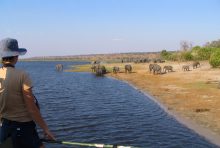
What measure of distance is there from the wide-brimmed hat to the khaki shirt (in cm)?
25

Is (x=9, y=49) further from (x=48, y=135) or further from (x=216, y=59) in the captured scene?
(x=216, y=59)

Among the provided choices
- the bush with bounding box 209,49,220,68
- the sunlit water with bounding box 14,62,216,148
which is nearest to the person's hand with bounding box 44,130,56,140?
the sunlit water with bounding box 14,62,216,148

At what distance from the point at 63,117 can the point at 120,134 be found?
570 centimetres

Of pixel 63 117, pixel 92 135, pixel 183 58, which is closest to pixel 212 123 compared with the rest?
pixel 92 135

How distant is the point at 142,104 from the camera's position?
1095 inches

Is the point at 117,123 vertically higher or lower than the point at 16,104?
lower

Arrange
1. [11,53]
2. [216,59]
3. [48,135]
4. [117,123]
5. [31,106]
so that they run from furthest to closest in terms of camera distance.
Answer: [216,59] → [117,123] → [48,135] → [11,53] → [31,106]

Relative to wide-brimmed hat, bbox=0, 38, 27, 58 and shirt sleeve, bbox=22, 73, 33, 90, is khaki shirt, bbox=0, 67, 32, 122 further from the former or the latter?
wide-brimmed hat, bbox=0, 38, 27, 58

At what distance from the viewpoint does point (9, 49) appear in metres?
5.77

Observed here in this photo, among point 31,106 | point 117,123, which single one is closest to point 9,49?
point 31,106

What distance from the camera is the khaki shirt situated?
546 centimetres

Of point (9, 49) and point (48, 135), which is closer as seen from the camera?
point (9, 49)

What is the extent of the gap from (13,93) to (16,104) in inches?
7.4

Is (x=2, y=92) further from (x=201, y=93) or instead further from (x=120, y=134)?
(x=201, y=93)
